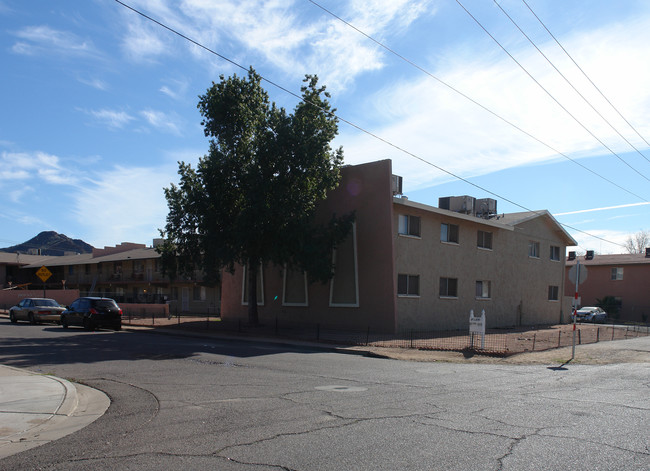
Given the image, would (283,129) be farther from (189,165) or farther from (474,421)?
(474,421)

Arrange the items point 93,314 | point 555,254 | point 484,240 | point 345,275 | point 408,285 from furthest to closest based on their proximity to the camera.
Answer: point 555,254 < point 484,240 < point 345,275 < point 408,285 < point 93,314

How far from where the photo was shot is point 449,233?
2953cm

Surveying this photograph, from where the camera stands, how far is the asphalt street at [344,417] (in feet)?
19.5

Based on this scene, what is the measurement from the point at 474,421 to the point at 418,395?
2272mm

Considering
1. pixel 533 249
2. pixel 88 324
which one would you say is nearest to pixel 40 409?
pixel 88 324

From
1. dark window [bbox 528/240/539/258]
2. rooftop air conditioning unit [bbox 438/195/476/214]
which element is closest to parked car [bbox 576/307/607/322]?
dark window [bbox 528/240/539/258]

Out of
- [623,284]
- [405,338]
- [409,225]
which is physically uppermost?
[409,225]

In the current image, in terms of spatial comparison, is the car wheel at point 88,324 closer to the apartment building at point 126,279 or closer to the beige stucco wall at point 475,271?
the apartment building at point 126,279

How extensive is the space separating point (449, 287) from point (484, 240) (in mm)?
4753

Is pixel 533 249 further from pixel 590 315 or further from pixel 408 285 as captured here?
pixel 408 285

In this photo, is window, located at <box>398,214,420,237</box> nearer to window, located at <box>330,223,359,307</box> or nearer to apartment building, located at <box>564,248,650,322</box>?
window, located at <box>330,223,359,307</box>

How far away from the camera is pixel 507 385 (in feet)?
37.4

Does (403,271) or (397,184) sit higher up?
(397,184)

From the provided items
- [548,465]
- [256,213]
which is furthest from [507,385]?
[256,213]
